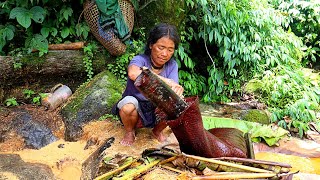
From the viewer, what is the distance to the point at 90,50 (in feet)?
15.4

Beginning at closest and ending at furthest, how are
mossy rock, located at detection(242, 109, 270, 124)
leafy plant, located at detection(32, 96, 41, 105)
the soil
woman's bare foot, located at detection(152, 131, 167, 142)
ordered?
the soil < woman's bare foot, located at detection(152, 131, 167, 142) < leafy plant, located at detection(32, 96, 41, 105) < mossy rock, located at detection(242, 109, 270, 124)

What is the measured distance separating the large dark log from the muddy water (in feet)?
8.13

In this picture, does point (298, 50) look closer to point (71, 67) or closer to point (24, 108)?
point (71, 67)

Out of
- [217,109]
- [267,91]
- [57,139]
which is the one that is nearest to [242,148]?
[57,139]

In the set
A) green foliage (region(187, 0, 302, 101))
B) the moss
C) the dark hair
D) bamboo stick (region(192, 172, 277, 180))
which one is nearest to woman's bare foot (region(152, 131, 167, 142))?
the dark hair

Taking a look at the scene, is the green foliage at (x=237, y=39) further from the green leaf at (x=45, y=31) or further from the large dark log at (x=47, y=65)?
the green leaf at (x=45, y=31)

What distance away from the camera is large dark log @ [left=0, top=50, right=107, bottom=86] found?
14.2ft

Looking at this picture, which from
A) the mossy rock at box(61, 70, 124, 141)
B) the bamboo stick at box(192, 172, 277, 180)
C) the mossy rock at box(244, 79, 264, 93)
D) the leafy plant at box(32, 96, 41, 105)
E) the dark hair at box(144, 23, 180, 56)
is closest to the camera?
the bamboo stick at box(192, 172, 277, 180)

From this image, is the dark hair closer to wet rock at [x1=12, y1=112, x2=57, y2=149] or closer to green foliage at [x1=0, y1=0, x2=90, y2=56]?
wet rock at [x1=12, y1=112, x2=57, y2=149]

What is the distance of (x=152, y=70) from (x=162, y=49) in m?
0.27

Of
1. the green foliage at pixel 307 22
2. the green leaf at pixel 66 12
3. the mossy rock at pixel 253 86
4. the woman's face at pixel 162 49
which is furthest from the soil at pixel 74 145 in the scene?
the green foliage at pixel 307 22

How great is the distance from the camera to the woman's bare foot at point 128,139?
328cm

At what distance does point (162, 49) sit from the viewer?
3.10 meters

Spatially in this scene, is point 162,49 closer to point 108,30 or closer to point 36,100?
point 108,30
